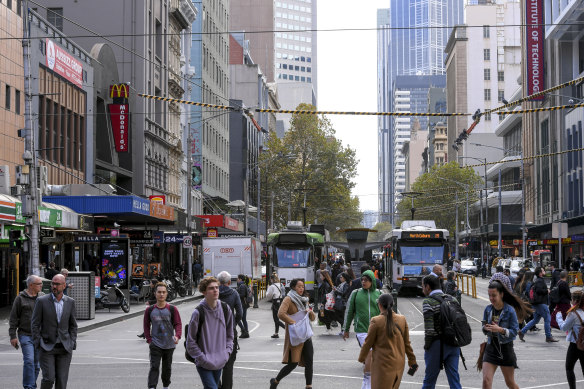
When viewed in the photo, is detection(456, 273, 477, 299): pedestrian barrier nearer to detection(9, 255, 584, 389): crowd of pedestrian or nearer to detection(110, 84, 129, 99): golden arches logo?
detection(110, 84, 129, 99): golden arches logo

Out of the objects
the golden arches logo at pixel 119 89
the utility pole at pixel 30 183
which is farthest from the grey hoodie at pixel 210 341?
the golden arches logo at pixel 119 89

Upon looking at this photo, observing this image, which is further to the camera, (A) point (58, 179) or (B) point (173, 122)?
(B) point (173, 122)

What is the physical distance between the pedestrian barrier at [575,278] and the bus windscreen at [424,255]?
1372cm

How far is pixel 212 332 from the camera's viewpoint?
10211 millimetres

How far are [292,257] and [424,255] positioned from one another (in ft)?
19.6

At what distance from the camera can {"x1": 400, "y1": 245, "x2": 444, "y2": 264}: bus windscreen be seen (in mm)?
42188

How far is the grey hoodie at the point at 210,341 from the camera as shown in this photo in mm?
10078

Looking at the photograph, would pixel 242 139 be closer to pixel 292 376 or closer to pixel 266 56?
pixel 266 56

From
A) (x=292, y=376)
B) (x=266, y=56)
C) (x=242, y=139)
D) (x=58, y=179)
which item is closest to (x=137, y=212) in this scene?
(x=58, y=179)

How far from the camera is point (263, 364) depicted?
17.1m

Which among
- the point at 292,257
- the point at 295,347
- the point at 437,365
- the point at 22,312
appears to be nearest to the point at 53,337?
the point at 22,312

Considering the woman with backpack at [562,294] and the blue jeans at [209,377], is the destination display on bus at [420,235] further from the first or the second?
the blue jeans at [209,377]

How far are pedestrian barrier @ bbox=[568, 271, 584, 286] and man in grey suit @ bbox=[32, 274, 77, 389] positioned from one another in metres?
44.6

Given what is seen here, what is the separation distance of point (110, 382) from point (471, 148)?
414 feet
